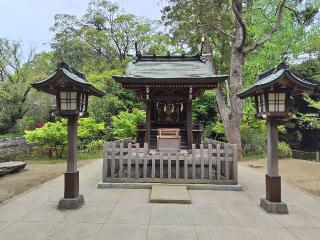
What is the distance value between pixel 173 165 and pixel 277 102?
3669 millimetres

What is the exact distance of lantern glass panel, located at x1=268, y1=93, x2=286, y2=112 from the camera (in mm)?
6105

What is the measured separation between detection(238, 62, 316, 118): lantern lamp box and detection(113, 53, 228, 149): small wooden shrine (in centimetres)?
373

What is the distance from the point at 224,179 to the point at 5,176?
25.4ft

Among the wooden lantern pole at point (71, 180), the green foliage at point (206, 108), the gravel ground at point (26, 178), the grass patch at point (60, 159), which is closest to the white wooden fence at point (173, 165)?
the wooden lantern pole at point (71, 180)

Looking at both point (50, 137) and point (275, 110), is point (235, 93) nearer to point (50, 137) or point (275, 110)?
point (275, 110)

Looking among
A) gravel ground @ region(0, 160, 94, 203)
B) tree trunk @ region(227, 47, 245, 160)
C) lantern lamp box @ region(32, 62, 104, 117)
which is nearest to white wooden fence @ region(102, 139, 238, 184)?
lantern lamp box @ region(32, 62, 104, 117)

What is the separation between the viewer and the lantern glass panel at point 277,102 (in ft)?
20.0

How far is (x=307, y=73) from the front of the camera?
78.4 ft

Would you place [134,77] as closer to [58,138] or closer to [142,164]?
[142,164]

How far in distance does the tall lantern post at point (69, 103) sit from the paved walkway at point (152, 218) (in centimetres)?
34

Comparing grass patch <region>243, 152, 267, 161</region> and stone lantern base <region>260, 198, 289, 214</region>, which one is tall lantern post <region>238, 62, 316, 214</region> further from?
grass patch <region>243, 152, 267, 161</region>

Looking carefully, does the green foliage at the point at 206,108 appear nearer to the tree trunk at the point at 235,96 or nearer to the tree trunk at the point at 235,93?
the tree trunk at the point at 235,93

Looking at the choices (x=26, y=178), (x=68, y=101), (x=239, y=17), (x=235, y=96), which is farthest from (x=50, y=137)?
(x=239, y=17)

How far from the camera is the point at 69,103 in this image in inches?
249
